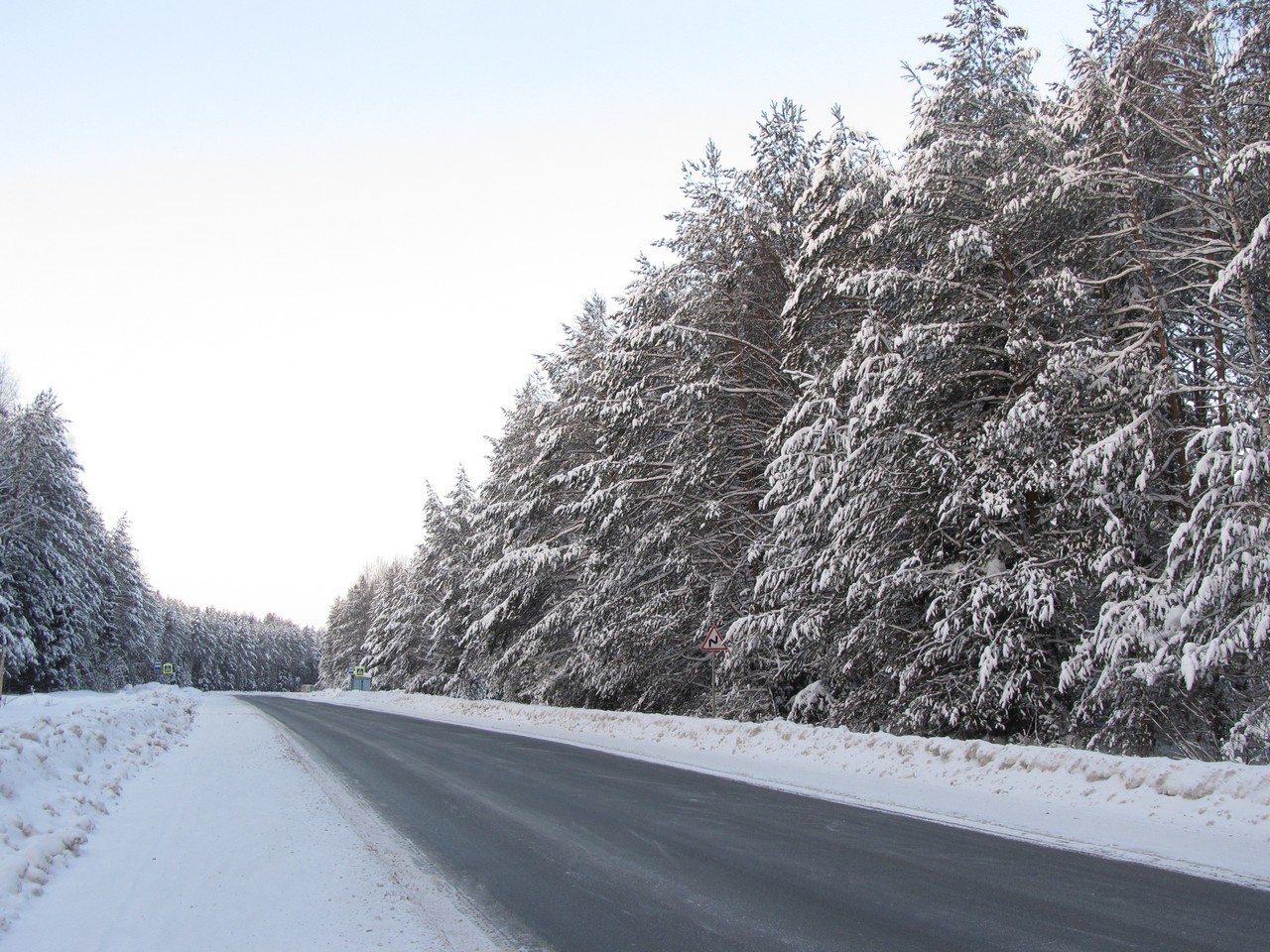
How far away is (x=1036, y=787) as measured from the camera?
884 centimetres

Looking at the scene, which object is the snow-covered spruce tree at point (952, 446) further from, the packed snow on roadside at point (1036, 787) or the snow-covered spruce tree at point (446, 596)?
the snow-covered spruce tree at point (446, 596)

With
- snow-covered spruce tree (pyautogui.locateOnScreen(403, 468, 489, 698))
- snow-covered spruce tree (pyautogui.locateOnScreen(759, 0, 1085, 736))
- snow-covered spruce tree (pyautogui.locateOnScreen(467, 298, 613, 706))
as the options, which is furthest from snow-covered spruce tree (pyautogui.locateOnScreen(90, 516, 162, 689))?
snow-covered spruce tree (pyautogui.locateOnScreen(759, 0, 1085, 736))

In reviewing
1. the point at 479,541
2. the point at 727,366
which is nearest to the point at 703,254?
the point at 727,366

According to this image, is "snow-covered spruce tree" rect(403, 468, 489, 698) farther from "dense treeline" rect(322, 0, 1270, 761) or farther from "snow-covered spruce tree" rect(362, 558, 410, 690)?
"dense treeline" rect(322, 0, 1270, 761)

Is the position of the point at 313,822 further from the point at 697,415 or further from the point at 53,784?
the point at 697,415

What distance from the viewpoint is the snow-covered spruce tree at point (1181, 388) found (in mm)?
9328

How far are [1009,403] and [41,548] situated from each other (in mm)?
40367

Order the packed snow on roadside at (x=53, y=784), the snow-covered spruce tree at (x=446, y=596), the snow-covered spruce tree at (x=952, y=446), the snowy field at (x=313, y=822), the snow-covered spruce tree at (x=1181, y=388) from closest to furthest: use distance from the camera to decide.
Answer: the snowy field at (x=313, y=822) → the packed snow on roadside at (x=53, y=784) → the snow-covered spruce tree at (x=1181, y=388) → the snow-covered spruce tree at (x=952, y=446) → the snow-covered spruce tree at (x=446, y=596)

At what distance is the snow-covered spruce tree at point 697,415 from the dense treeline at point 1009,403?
121mm

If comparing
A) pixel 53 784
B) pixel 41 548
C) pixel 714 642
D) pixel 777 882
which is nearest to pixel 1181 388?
pixel 777 882

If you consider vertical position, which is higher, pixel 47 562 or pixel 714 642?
pixel 47 562

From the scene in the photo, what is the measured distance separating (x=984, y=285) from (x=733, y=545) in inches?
338

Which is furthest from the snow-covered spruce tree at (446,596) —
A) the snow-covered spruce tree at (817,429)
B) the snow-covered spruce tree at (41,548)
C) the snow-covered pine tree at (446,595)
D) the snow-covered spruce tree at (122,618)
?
the snow-covered spruce tree at (817,429)

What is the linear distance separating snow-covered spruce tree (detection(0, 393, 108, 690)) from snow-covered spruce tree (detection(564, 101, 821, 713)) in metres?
29.2
